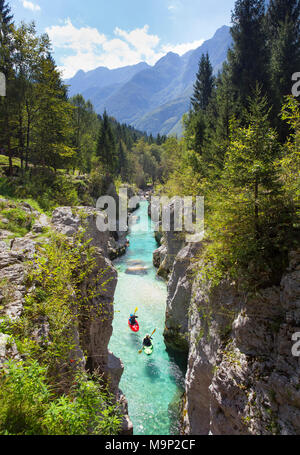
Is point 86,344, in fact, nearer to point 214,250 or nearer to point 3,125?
point 214,250

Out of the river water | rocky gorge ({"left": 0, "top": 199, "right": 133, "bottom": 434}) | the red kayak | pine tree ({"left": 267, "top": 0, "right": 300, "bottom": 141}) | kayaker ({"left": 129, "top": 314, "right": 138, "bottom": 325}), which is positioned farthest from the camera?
pine tree ({"left": 267, "top": 0, "right": 300, "bottom": 141})

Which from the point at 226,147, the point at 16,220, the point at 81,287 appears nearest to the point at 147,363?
the point at 81,287

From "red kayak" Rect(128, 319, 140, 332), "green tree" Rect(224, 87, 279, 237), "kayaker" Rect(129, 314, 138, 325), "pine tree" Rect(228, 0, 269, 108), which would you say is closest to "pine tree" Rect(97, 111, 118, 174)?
"pine tree" Rect(228, 0, 269, 108)

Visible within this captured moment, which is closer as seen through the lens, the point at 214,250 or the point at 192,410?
the point at 214,250

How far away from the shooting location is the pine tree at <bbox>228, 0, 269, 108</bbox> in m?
23.0

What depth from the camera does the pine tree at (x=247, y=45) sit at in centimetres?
2300

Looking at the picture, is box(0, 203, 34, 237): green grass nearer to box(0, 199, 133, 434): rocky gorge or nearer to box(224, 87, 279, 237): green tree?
box(0, 199, 133, 434): rocky gorge

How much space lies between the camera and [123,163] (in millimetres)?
70688

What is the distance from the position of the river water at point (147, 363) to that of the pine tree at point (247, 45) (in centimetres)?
2217

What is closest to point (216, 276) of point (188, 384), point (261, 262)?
point (261, 262)

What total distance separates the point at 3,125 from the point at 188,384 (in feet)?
72.4

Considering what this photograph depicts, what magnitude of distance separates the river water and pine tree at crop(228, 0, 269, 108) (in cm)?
2217

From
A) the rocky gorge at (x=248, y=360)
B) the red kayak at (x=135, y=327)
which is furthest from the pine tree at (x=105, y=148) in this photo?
the rocky gorge at (x=248, y=360)

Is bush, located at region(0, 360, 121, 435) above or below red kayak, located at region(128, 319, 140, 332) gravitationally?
above
